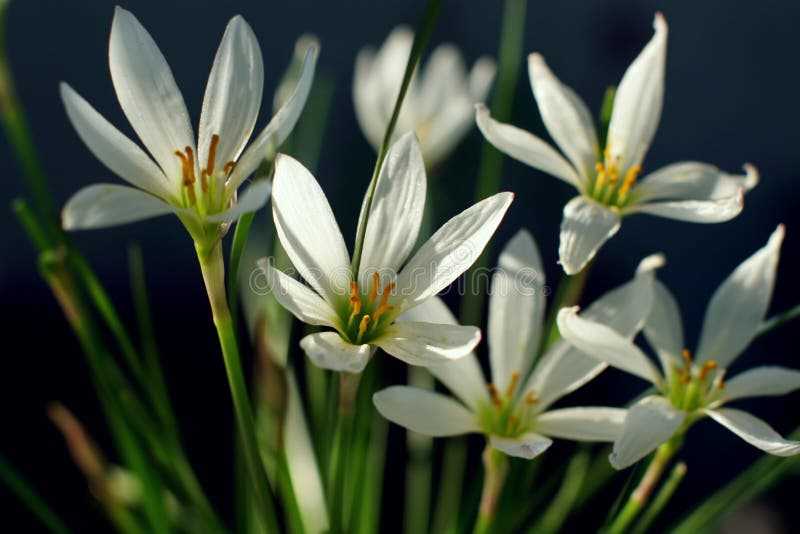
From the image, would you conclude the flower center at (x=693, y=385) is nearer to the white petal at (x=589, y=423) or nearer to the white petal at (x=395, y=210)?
the white petal at (x=589, y=423)

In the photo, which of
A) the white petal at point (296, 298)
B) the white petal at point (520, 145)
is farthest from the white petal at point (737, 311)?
the white petal at point (296, 298)

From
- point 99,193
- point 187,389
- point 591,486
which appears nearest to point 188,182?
point 99,193

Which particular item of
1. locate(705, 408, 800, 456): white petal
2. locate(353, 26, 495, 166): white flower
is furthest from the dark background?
locate(705, 408, 800, 456): white petal

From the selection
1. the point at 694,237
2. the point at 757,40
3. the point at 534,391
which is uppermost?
the point at 757,40

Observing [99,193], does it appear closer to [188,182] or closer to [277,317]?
[188,182]

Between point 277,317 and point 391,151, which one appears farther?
point 277,317

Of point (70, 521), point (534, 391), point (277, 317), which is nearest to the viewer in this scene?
point (534, 391)

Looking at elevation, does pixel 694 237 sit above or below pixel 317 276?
below

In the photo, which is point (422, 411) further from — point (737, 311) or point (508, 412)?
point (737, 311)

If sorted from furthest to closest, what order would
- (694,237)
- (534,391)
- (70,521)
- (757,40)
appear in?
1. (757,40)
2. (694,237)
3. (70,521)
4. (534,391)
